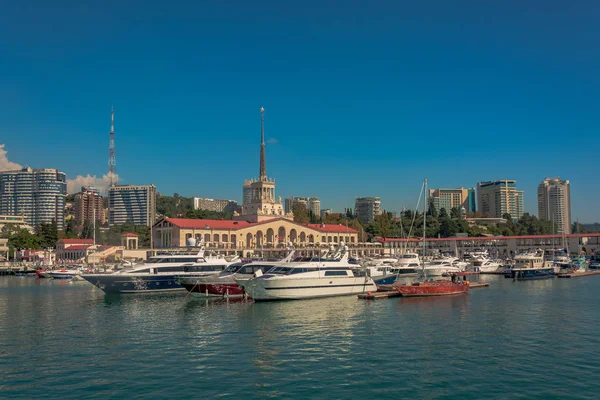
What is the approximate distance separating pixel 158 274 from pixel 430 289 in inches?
1015

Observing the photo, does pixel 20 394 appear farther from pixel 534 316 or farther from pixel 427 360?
pixel 534 316

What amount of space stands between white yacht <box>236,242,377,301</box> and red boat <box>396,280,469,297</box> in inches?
157

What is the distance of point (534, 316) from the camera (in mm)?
37750

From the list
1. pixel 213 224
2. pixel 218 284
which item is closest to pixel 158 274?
pixel 218 284

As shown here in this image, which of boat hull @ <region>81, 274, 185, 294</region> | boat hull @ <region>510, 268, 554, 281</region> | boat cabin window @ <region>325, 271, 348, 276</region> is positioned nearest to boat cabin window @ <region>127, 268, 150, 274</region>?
boat hull @ <region>81, 274, 185, 294</region>

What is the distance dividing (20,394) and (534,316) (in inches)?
1233

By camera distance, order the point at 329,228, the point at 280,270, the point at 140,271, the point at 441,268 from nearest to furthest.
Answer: the point at 280,270 < the point at 140,271 < the point at 441,268 < the point at 329,228

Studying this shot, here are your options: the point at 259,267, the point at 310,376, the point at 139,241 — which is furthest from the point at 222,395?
the point at 139,241

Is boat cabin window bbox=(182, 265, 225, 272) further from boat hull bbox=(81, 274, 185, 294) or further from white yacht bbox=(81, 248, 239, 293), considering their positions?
boat hull bbox=(81, 274, 185, 294)

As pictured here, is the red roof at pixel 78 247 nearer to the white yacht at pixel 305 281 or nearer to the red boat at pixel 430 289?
the white yacht at pixel 305 281

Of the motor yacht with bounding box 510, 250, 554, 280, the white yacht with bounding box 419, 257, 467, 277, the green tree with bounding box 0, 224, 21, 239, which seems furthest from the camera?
the green tree with bounding box 0, 224, 21, 239

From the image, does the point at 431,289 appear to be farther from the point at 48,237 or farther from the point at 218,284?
the point at 48,237

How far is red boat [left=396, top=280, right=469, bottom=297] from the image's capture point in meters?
48.2

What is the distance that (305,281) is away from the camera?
45594 millimetres
